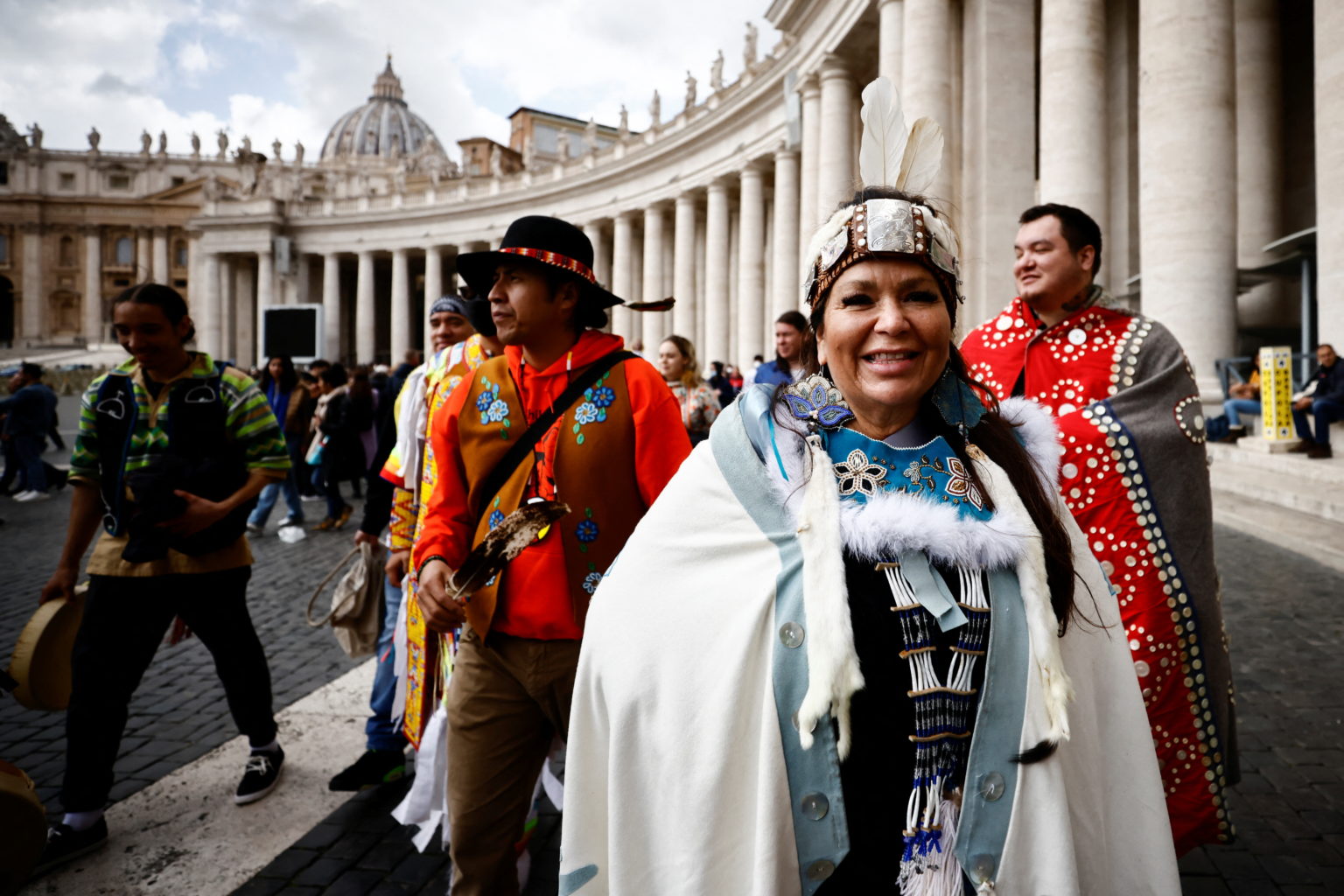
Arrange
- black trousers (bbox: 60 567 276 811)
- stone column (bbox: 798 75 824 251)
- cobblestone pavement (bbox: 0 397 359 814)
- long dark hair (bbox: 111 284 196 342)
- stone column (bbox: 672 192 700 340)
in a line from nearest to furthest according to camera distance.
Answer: black trousers (bbox: 60 567 276 811), long dark hair (bbox: 111 284 196 342), cobblestone pavement (bbox: 0 397 359 814), stone column (bbox: 798 75 824 251), stone column (bbox: 672 192 700 340)

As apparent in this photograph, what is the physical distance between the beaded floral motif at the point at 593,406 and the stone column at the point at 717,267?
1072 inches

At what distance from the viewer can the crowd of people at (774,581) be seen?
134 cm

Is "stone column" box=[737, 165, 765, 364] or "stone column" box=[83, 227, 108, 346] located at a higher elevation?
"stone column" box=[83, 227, 108, 346]

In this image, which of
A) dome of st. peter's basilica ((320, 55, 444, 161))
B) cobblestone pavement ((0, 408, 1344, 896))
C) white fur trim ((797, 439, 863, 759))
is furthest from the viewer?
dome of st. peter's basilica ((320, 55, 444, 161))

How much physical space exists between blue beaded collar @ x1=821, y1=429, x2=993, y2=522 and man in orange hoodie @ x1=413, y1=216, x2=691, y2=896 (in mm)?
999

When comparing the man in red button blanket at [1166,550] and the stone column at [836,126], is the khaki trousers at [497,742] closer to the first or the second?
the man in red button blanket at [1166,550]

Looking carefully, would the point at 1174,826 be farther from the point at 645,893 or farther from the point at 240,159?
the point at 240,159

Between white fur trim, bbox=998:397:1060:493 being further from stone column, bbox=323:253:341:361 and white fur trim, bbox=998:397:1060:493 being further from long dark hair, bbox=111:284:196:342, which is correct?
stone column, bbox=323:253:341:361

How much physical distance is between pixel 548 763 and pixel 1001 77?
48.2 feet

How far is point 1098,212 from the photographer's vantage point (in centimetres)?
1189

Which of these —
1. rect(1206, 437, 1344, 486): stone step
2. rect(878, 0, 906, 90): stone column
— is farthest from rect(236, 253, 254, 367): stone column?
rect(1206, 437, 1344, 486): stone step

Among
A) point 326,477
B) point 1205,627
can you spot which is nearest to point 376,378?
point 326,477

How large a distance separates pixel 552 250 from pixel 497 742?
1.46 metres

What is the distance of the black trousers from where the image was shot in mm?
3090
